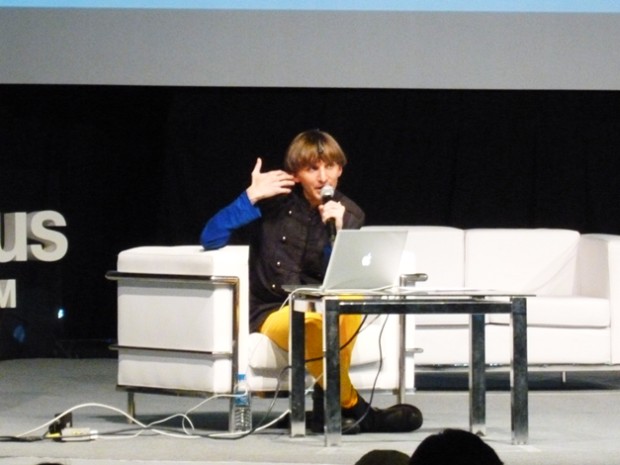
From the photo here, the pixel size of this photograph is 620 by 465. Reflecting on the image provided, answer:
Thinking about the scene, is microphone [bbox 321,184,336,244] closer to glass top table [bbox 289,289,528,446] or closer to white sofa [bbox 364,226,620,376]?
glass top table [bbox 289,289,528,446]

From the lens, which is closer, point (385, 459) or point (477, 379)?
point (385, 459)

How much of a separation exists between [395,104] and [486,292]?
3.36 m

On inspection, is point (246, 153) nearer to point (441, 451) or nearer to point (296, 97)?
point (296, 97)

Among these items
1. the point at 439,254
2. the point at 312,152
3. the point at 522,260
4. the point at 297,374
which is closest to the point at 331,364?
the point at 297,374

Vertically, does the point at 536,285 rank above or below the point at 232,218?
below

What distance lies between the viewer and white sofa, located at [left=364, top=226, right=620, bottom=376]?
20.0 ft

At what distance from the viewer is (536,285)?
6.62m

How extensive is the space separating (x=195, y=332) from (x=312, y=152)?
72 cm

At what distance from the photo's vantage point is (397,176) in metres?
7.66

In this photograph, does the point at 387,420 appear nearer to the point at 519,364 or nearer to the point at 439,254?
the point at 519,364

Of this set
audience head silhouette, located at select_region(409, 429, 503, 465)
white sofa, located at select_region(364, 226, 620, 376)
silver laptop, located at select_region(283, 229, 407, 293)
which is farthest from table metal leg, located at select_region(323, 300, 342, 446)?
audience head silhouette, located at select_region(409, 429, 503, 465)

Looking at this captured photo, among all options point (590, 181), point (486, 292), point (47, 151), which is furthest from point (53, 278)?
point (486, 292)

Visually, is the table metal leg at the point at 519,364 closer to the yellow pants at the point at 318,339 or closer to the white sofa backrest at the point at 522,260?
the yellow pants at the point at 318,339

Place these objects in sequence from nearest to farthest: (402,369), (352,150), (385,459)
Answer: (385,459)
(402,369)
(352,150)
